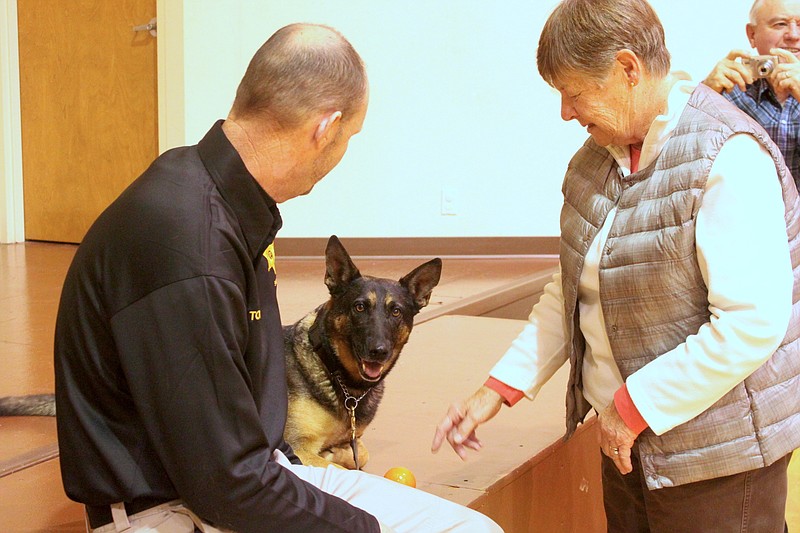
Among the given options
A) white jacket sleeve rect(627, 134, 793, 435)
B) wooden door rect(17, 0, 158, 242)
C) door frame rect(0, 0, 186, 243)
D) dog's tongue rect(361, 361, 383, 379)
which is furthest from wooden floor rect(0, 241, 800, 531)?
white jacket sleeve rect(627, 134, 793, 435)

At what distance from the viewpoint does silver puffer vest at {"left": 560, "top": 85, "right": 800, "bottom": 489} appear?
4.98 feet

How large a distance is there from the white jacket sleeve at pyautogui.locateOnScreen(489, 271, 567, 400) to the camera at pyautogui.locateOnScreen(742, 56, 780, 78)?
1.13 meters

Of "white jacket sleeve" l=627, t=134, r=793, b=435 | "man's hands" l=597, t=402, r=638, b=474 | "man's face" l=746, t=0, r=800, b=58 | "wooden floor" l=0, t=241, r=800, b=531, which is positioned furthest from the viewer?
"man's face" l=746, t=0, r=800, b=58

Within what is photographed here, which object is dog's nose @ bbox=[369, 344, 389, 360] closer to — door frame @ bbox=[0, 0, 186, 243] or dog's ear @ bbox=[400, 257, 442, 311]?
dog's ear @ bbox=[400, 257, 442, 311]

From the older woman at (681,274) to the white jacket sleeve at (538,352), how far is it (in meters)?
0.18

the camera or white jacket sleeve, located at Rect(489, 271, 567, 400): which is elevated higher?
the camera

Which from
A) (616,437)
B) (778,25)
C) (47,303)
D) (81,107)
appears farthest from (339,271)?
(81,107)

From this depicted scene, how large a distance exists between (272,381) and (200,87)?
14.1ft

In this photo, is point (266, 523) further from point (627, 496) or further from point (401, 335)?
point (401, 335)

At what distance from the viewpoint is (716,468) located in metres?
1.56

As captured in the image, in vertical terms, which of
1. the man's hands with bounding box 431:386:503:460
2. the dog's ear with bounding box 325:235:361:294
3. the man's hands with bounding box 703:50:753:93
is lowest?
the man's hands with bounding box 431:386:503:460

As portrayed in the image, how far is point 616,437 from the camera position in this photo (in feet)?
5.24

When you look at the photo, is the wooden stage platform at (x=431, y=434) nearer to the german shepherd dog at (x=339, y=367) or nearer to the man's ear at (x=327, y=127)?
the german shepherd dog at (x=339, y=367)

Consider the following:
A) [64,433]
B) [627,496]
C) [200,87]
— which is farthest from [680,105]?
[200,87]
